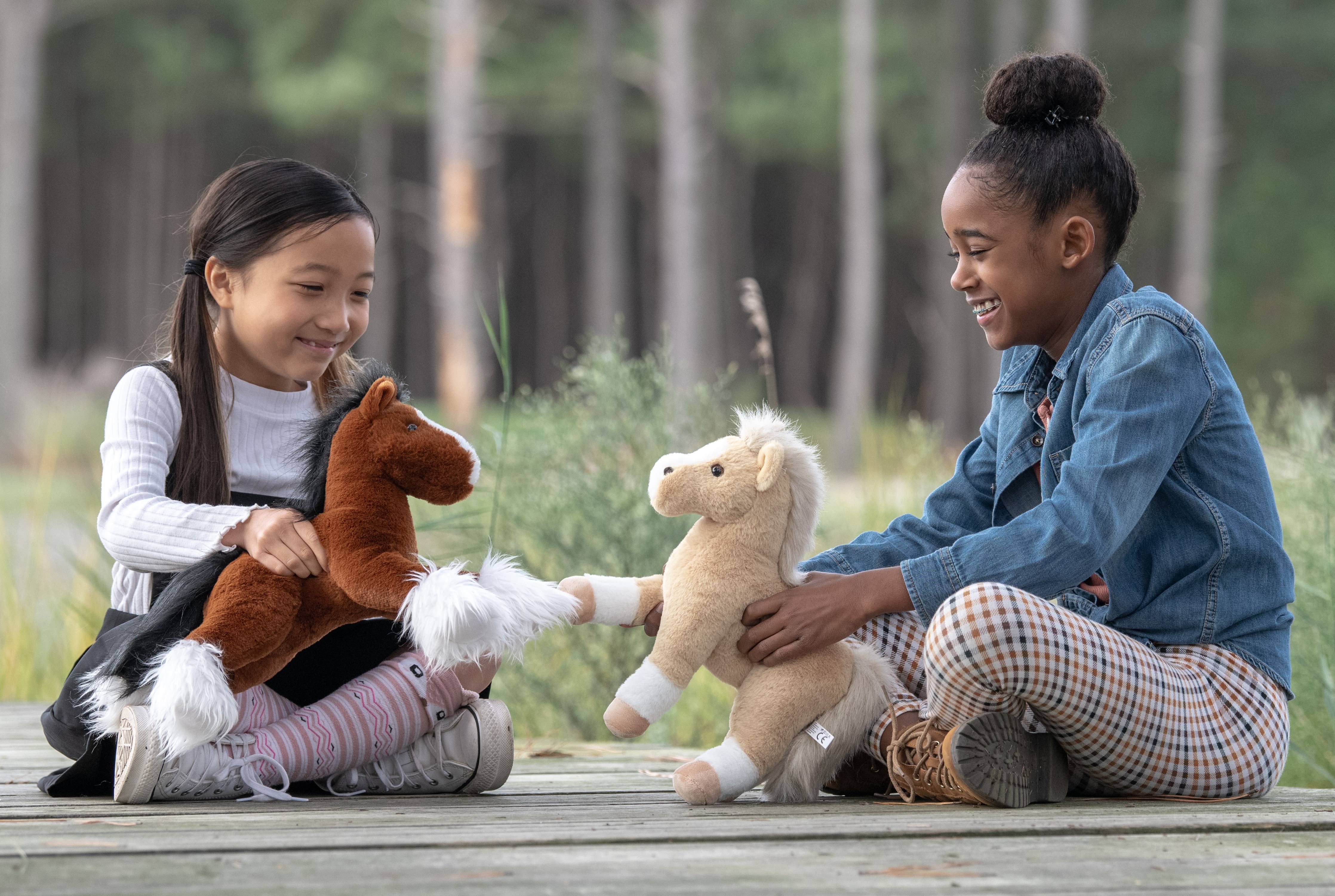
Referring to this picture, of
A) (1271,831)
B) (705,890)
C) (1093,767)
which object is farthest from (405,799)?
(1271,831)

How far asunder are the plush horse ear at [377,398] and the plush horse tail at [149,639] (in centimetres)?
27

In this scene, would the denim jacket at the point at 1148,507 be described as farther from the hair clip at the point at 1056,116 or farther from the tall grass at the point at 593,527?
the tall grass at the point at 593,527

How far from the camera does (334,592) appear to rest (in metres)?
1.83

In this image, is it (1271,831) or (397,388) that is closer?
(1271,831)

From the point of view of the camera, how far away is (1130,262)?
63.7ft

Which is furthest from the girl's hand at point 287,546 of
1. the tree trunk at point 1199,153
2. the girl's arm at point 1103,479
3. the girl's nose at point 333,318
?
the tree trunk at point 1199,153

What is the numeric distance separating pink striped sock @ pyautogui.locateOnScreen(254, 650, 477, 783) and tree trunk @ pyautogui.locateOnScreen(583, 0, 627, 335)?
13759 millimetres

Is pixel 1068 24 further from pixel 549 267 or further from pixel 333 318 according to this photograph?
pixel 549 267

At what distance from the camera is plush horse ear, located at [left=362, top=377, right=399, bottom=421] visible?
1.84 m

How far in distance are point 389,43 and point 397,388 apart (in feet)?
52.0

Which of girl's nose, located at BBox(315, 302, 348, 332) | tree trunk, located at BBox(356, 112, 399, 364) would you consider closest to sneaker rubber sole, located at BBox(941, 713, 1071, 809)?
girl's nose, located at BBox(315, 302, 348, 332)

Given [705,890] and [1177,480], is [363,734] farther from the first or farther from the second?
[1177,480]

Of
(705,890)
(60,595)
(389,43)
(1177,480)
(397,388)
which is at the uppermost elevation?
(389,43)

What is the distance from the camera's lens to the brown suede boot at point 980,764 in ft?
5.80
